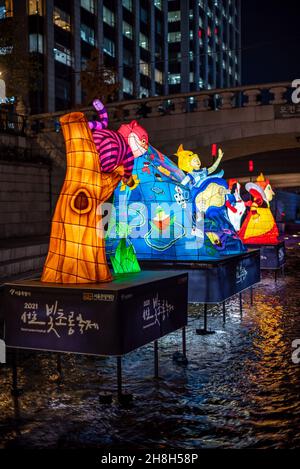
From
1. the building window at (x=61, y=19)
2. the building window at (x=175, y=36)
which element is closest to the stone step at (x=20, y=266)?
the building window at (x=61, y=19)

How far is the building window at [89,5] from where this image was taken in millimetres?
52875

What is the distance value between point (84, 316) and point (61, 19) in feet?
160

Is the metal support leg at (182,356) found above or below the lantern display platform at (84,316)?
below

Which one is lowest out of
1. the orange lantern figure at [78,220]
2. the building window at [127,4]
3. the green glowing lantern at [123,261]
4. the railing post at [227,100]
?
the green glowing lantern at [123,261]

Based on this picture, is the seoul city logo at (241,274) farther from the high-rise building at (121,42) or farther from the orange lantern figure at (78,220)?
the high-rise building at (121,42)

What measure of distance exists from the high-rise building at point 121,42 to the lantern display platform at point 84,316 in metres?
22.6

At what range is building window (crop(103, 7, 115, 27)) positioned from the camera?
2243 inches

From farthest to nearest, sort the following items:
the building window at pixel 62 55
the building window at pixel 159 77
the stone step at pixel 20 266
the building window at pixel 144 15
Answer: the building window at pixel 159 77 < the building window at pixel 144 15 < the building window at pixel 62 55 < the stone step at pixel 20 266

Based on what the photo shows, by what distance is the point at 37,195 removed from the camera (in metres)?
21.0

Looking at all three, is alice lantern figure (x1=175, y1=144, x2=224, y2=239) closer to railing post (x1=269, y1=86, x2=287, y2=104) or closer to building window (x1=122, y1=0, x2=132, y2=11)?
railing post (x1=269, y1=86, x2=287, y2=104)

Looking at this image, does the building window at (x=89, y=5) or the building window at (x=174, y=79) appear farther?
the building window at (x=174, y=79)

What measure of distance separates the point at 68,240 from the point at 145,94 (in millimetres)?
65213

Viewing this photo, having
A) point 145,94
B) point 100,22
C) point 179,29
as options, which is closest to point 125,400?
point 100,22

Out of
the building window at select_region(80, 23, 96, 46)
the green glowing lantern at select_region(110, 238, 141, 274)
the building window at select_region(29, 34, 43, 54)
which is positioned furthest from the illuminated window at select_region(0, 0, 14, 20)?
the green glowing lantern at select_region(110, 238, 141, 274)
